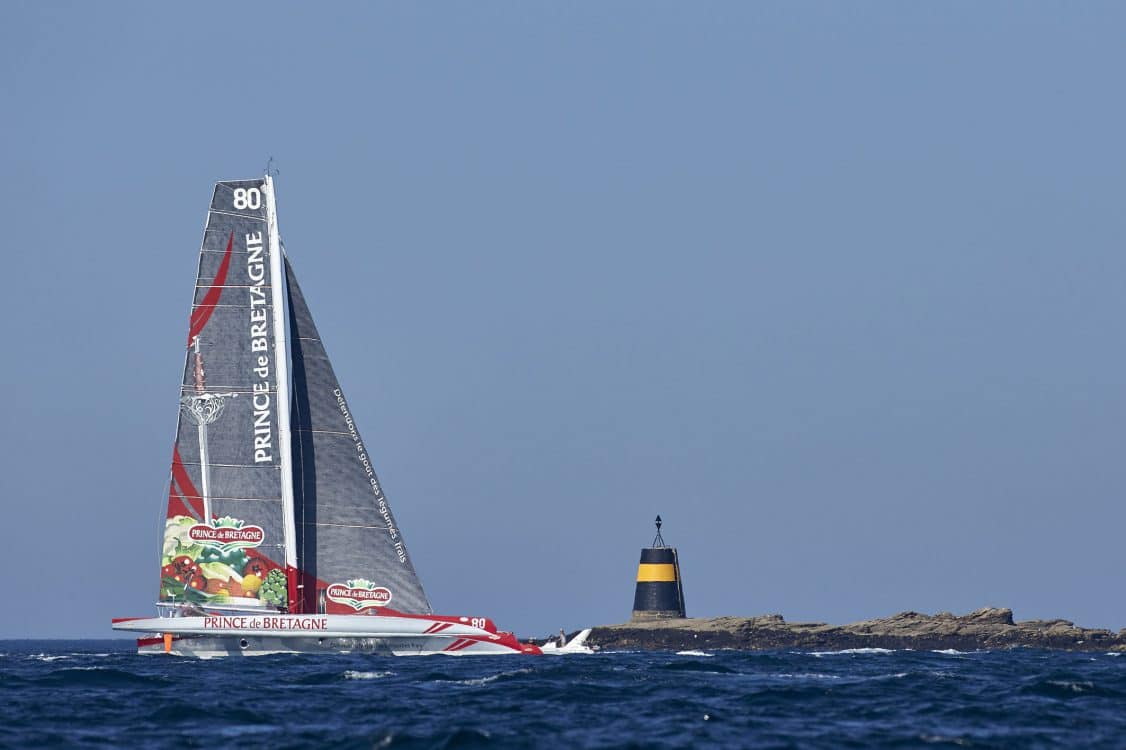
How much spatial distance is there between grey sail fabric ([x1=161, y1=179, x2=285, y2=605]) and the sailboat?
0.03m

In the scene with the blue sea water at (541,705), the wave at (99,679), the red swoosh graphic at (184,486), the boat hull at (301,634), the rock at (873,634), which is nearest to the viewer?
the blue sea water at (541,705)

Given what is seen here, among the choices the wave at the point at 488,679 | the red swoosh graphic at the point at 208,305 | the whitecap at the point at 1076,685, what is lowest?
the whitecap at the point at 1076,685

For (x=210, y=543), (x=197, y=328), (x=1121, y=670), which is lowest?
(x=1121, y=670)

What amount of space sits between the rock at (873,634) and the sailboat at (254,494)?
25.4 metres

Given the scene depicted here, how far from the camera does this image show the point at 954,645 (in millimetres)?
65250

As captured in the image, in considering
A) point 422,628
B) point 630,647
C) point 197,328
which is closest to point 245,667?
point 422,628

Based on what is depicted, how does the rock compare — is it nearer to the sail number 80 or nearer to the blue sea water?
the blue sea water

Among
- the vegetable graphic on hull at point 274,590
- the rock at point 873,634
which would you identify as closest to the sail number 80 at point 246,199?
the vegetable graphic on hull at point 274,590

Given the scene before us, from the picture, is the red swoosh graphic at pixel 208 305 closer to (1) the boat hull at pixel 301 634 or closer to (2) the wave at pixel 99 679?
(1) the boat hull at pixel 301 634

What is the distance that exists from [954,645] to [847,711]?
38618 millimetres

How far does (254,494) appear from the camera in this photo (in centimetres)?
4297

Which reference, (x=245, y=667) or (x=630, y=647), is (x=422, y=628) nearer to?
(x=245, y=667)

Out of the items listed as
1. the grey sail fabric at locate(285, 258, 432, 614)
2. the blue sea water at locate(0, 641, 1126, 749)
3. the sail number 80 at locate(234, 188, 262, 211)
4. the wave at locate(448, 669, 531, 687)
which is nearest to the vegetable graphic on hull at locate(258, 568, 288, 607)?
the grey sail fabric at locate(285, 258, 432, 614)

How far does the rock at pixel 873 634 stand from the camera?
65.3 metres
